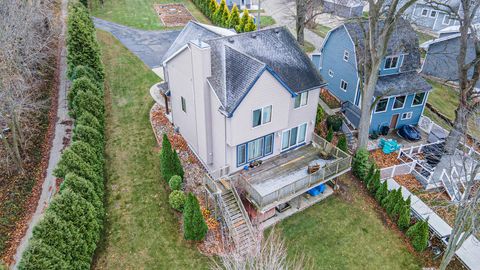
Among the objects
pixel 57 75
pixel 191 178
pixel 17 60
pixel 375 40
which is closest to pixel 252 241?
pixel 191 178

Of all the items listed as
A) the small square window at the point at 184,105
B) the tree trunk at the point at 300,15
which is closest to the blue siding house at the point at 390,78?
the tree trunk at the point at 300,15

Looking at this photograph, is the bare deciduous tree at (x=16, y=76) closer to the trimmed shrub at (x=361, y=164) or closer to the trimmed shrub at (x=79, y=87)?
the trimmed shrub at (x=79, y=87)

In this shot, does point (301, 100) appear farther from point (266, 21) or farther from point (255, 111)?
point (266, 21)

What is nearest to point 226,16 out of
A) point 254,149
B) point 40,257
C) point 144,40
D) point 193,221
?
point 144,40

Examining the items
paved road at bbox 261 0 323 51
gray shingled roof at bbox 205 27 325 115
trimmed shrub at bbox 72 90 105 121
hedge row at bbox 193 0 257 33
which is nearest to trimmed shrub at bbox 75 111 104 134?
trimmed shrub at bbox 72 90 105 121

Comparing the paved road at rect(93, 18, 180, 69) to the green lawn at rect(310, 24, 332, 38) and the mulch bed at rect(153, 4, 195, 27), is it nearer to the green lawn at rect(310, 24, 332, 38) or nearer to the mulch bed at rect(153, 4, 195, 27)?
the mulch bed at rect(153, 4, 195, 27)

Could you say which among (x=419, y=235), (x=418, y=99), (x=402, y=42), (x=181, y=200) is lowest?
(x=419, y=235)
